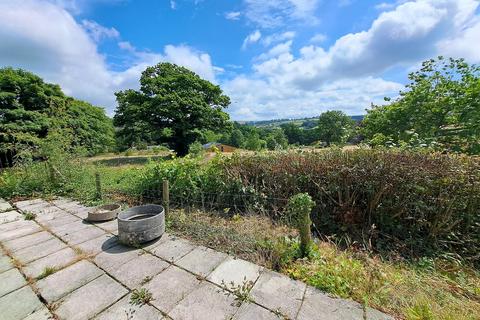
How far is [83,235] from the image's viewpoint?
315 centimetres

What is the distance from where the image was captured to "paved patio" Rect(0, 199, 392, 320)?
1.71 metres

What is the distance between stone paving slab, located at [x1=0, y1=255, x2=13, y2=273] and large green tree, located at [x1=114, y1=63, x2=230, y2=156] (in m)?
14.7

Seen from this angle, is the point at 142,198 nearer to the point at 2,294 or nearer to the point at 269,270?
the point at 2,294

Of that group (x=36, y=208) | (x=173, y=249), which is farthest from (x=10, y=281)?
(x=36, y=208)

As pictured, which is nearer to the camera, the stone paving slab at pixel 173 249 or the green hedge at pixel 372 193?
the stone paving slab at pixel 173 249

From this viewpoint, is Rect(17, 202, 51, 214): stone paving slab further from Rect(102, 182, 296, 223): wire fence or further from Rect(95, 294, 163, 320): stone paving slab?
Rect(95, 294, 163, 320): stone paving slab

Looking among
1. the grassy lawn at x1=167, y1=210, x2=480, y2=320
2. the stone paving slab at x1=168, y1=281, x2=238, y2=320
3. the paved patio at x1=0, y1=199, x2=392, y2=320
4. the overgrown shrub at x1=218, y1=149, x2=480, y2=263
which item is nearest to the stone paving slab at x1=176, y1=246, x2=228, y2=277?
the paved patio at x1=0, y1=199, x2=392, y2=320

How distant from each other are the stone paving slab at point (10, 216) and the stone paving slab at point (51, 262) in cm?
221

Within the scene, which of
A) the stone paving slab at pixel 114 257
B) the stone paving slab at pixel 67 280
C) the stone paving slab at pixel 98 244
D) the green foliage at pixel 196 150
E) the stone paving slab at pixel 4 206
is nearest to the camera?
the stone paving slab at pixel 67 280

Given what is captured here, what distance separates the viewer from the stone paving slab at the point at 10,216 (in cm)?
388

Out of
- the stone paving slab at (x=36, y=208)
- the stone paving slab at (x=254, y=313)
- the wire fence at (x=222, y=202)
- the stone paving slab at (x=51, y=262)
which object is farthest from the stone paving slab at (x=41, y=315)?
the stone paving slab at (x=36, y=208)

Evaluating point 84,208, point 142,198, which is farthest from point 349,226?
point 84,208

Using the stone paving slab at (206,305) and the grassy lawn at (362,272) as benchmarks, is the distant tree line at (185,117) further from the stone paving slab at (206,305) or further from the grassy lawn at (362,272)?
the stone paving slab at (206,305)

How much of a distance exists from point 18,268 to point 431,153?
547 cm
